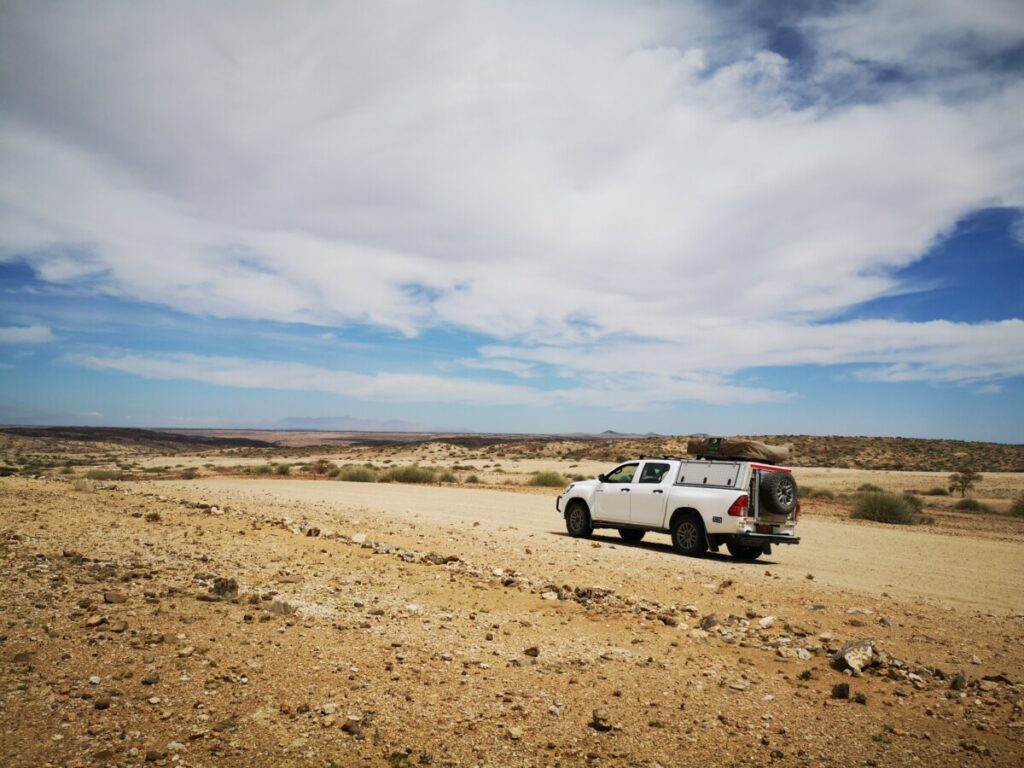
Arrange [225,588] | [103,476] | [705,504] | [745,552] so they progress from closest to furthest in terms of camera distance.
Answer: [225,588] < [705,504] < [745,552] < [103,476]

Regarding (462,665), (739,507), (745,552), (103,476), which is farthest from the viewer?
(103,476)

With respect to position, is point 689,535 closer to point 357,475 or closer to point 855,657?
point 855,657

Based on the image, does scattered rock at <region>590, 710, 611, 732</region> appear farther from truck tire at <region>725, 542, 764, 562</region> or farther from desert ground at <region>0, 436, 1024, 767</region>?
truck tire at <region>725, 542, 764, 562</region>

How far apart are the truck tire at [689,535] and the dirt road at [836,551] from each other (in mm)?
335

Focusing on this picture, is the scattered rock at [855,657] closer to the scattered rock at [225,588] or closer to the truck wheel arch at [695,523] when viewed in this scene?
the scattered rock at [225,588]

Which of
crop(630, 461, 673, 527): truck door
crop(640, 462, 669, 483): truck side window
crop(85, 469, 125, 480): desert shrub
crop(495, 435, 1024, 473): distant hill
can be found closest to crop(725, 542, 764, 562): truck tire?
crop(630, 461, 673, 527): truck door

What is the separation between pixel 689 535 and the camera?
14.4 meters

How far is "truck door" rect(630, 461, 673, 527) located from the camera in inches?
587

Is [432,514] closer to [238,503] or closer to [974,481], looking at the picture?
[238,503]

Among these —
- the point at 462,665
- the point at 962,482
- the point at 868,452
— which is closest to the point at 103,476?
the point at 462,665

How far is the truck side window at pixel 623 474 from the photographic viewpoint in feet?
52.4

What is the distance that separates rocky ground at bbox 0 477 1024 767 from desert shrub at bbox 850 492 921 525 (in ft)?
55.4

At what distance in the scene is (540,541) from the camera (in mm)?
14945

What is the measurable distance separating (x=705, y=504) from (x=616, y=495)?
7.51 feet
